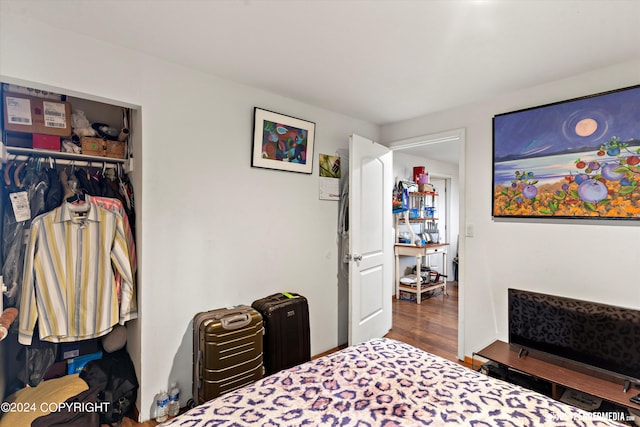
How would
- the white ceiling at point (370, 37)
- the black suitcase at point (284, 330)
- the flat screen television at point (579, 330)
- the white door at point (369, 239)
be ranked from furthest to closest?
1. the white door at point (369, 239)
2. the black suitcase at point (284, 330)
3. the flat screen television at point (579, 330)
4. the white ceiling at point (370, 37)

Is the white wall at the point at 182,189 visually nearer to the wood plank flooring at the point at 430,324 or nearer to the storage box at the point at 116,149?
the storage box at the point at 116,149

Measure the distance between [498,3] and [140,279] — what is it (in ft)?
8.61

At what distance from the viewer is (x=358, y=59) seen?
2.01 meters

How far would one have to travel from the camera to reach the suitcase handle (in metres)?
2.02

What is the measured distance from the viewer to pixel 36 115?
6.21 ft

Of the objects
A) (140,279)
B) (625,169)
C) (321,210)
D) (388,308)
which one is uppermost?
(625,169)

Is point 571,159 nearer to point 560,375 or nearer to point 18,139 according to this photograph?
point 560,375

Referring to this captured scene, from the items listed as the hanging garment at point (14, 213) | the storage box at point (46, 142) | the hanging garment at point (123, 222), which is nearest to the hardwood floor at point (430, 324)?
the hanging garment at point (123, 222)

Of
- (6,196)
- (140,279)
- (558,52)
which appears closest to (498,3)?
(558,52)

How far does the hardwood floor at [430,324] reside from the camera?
10.6ft

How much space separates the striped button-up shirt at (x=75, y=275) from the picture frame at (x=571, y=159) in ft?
10.1

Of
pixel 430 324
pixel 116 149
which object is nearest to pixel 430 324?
pixel 430 324

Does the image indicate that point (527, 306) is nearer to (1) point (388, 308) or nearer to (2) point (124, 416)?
(1) point (388, 308)

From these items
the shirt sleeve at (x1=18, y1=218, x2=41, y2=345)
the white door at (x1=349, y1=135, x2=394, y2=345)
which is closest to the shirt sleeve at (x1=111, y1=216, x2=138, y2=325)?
the shirt sleeve at (x1=18, y1=218, x2=41, y2=345)
